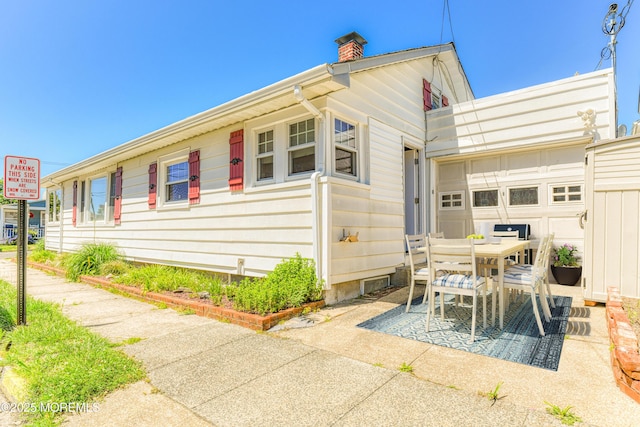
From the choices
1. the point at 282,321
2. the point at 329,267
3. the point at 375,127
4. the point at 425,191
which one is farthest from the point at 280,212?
the point at 425,191

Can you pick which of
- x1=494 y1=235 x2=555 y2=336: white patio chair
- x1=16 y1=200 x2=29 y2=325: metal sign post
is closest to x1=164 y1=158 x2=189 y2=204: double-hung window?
x1=16 y1=200 x2=29 y2=325: metal sign post

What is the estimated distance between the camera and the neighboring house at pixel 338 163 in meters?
4.60

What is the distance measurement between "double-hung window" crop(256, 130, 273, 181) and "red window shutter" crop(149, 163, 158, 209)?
3.45 m

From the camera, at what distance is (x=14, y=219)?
2581 centimetres

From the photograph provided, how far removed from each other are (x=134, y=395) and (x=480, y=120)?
7.06 m

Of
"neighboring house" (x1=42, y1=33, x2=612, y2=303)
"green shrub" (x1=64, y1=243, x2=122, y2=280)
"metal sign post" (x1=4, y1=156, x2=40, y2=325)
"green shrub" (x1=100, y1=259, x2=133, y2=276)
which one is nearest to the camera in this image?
"metal sign post" (x1=4, y1=156, x2=40, y2=325)

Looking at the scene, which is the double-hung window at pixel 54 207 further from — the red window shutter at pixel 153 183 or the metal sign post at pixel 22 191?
the metal sign post at pixel 22 191

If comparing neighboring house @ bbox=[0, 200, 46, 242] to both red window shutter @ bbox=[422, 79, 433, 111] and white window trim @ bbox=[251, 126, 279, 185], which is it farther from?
red window shutter @ bbox=[422, 79, 433, 111]

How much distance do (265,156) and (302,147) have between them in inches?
32.3

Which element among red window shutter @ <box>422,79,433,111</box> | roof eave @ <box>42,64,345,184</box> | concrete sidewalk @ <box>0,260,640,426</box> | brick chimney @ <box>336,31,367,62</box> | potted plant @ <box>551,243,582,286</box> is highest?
brick chimney @ <box>336,31,367,62</box>

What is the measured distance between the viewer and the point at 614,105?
17.2ft

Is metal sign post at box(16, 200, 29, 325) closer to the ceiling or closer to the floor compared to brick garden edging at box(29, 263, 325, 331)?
closer to the ceiling

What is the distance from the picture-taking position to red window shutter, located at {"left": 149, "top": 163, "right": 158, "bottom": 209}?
7477mm

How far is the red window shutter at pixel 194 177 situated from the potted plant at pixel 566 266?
271 inches
